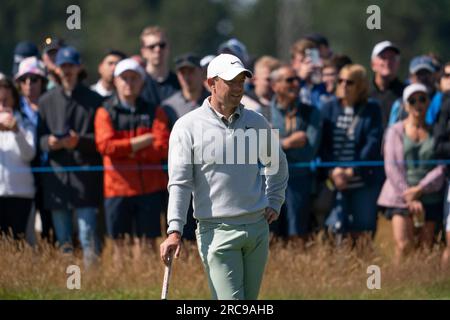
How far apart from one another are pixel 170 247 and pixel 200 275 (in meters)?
4.03

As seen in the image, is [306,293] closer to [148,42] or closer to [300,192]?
[300,192]

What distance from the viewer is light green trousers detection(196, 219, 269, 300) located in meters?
10.7

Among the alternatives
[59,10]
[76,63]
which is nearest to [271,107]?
[76,63]

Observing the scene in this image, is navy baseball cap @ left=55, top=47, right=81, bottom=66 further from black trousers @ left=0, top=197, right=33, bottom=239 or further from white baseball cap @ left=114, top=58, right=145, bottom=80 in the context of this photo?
black trousers @ left=0, top=197, right=33, bottom=239

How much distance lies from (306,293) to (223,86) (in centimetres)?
421

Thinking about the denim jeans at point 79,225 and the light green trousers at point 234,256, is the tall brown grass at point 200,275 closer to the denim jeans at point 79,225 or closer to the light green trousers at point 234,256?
the denim jeans at point 79,225

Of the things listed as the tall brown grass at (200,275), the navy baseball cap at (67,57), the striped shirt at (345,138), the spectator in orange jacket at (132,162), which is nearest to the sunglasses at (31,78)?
the navy baseball cap at (67,57)

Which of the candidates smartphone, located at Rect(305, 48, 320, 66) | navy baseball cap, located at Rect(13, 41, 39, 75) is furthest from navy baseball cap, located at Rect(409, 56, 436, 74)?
navy baseball cap, located at Rect(13, 41, 39, 75)

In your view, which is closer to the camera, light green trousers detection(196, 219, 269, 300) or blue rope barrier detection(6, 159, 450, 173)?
light green trousers detection(196, 219, 269, 300)

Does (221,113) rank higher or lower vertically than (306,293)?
higher

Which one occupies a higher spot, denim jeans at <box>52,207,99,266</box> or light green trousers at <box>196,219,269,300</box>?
light green trousers at <box>196,219,269,300</box>

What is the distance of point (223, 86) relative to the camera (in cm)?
1063

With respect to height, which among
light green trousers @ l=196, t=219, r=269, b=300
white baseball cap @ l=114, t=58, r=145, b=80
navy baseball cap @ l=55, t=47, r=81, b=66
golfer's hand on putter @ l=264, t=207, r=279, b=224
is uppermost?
navy baseball cap @ l=55, t=47, r=81, b=66

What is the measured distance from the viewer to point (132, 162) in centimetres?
1534
